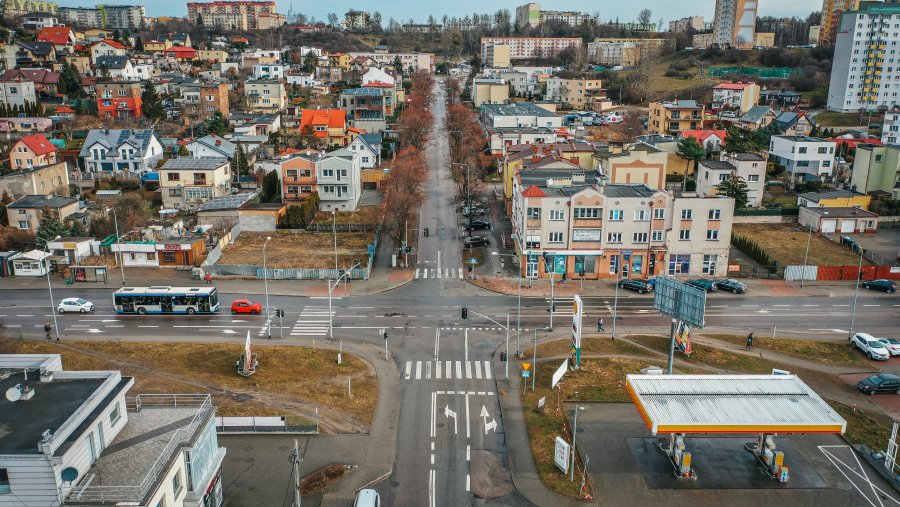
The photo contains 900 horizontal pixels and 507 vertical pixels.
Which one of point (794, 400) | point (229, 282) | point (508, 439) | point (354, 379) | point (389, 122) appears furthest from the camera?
point (389, 122)

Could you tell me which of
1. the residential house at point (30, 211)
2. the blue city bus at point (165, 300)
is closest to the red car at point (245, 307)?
the blue city bus at point (165, 300)

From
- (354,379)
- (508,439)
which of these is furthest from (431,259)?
(508,439)

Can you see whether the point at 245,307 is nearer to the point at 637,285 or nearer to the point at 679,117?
the point at 637,285

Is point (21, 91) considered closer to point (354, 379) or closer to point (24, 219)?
point (24, 219)

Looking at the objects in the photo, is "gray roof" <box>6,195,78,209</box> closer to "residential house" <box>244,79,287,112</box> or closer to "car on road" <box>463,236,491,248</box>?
"car on road" <box>463,236,491,248</box>

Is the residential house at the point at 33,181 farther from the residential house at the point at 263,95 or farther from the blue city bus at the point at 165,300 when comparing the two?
the residential house at the point at 263,95

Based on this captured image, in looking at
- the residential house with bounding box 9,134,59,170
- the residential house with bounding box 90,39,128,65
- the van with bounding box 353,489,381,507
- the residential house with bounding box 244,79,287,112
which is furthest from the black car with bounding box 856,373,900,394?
the residential house with bounding box 90,39,128,65
